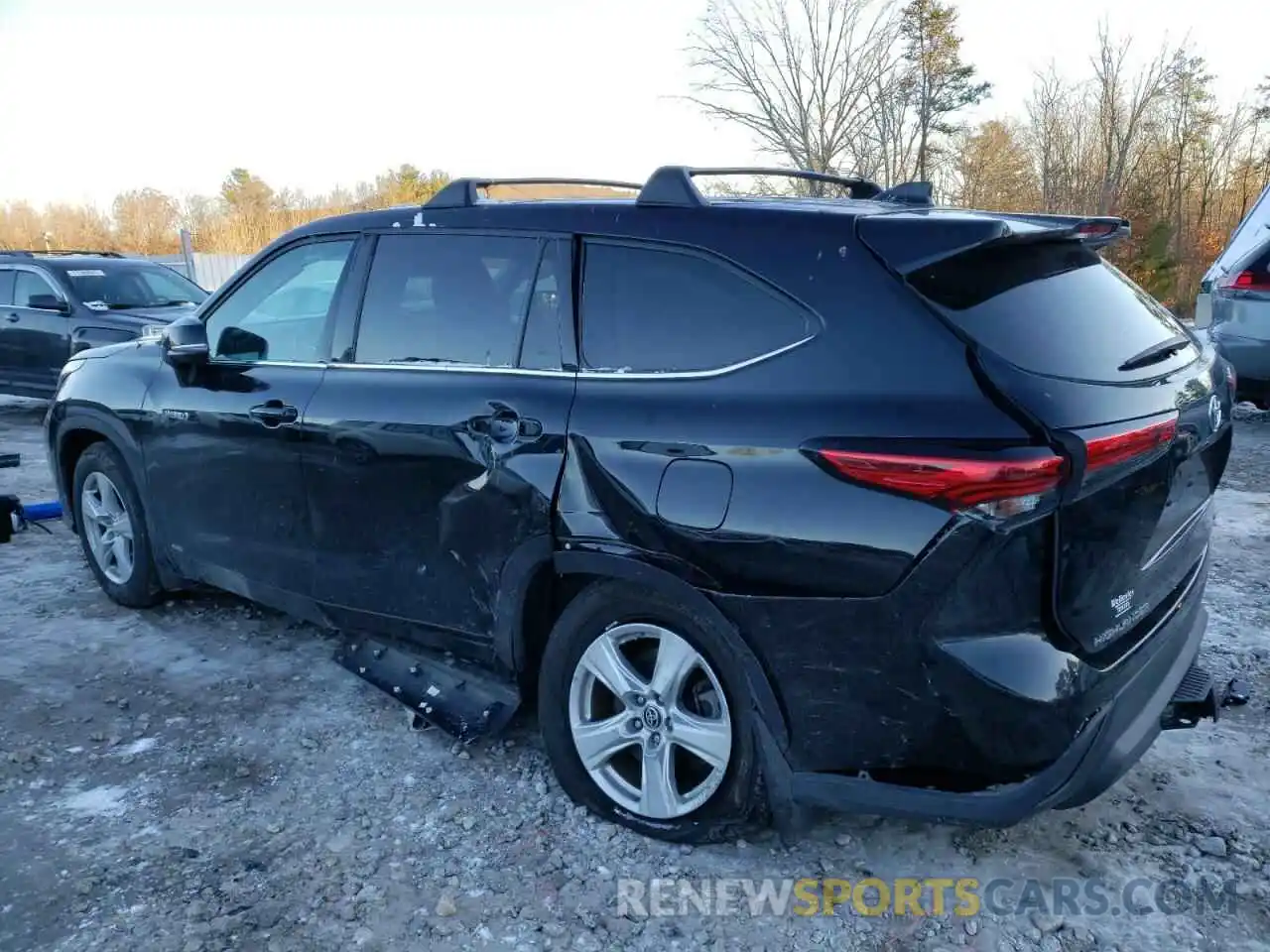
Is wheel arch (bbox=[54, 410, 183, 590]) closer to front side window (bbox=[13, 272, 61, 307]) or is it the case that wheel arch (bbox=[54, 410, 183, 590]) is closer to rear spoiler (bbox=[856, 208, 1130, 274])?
rear spoiler (bbox=[856, 208, 1130, 274])

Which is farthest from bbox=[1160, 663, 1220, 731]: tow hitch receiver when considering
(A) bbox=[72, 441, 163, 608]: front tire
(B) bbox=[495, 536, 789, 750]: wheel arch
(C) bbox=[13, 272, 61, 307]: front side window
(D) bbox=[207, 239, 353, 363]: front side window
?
(C) bbox=[13, 272, 61, 307]: front side window

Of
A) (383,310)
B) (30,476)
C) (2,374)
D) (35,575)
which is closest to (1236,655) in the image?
(383,310)

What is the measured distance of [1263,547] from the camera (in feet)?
17.3

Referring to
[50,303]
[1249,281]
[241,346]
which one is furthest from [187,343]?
[50,303]

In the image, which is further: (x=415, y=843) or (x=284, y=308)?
(x=284, y=308)

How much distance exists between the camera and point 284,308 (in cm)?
392

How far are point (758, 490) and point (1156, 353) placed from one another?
3.82ft

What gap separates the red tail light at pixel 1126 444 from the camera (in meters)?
2.18

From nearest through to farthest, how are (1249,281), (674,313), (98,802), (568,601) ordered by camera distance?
(674,313)
(568,601)
(98,802)
(1249,281)

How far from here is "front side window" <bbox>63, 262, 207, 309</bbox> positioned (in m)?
10.8

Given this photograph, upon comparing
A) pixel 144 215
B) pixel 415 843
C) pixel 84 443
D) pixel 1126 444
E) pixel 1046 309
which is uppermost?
pixel 144 215

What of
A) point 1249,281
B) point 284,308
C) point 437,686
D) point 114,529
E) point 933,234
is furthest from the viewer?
point 1249,281

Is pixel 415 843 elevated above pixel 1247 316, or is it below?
below

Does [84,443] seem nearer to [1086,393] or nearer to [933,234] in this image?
[933,234]
